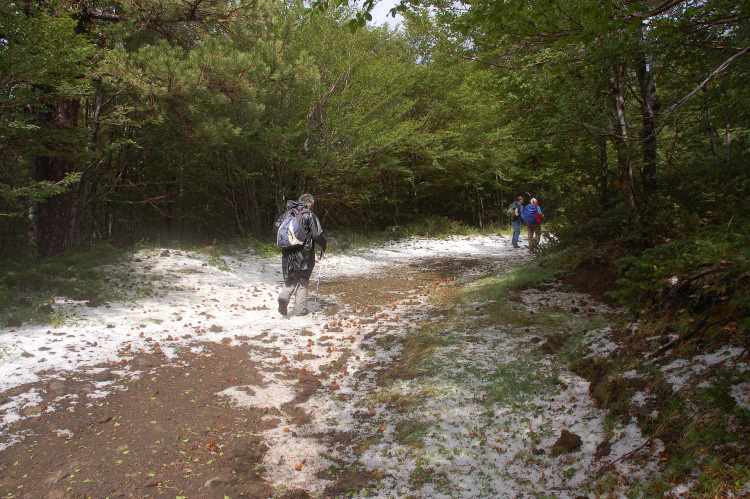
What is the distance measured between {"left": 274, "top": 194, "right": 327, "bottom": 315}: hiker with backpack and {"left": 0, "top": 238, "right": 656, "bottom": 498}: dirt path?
0.79 m

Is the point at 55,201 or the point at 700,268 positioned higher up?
the point at 55,201

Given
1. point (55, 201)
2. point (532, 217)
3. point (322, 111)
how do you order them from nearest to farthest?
point (55, 201)
point (532, 217)
point (322, 111)

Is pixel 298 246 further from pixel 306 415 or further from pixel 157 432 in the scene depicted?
pixel 157 432

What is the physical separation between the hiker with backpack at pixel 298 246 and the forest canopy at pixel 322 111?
289cm

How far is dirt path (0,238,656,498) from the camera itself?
3076 millimetres

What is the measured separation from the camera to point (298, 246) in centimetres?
717

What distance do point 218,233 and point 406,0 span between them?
37.5 ft

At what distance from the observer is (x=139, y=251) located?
33.0 ft

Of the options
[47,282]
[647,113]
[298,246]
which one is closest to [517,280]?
[647,113]

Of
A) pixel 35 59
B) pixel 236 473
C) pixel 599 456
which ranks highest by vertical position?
pixel 35 59

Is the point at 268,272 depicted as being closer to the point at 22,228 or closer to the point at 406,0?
the point at 22,228

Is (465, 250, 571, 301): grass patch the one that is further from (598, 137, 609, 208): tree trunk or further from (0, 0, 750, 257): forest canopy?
(598, 137, 609, 208): tree trunk

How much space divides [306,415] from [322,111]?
11493 mm

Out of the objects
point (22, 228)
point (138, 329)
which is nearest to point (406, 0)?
point (138, 329)
